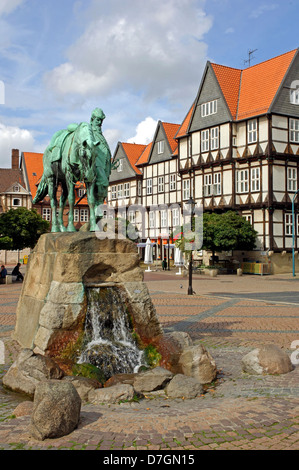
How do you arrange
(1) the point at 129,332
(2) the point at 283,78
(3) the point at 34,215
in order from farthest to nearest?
(2) the point at 283,78 < (3) the point at 34,215 < (1) the point at 129,332

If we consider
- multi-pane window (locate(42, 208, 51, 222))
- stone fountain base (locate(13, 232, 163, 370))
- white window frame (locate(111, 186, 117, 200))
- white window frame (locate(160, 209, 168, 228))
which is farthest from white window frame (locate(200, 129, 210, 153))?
stone fountain base (locate(13, 232, 163, 370))

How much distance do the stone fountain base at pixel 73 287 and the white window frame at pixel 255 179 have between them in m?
31.9

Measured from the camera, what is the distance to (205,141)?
43750 mm

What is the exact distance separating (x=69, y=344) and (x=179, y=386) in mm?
2120

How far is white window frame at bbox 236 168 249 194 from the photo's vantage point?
40.1 metres

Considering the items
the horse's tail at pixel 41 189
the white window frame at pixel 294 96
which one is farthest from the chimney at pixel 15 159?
the horse's tail at pixel 41 189

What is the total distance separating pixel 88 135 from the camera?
9.05m

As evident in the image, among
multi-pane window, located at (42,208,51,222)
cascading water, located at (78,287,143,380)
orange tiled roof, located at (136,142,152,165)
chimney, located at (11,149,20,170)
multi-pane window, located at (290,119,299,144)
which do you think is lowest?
cascading water, located at (78,287,143,380)

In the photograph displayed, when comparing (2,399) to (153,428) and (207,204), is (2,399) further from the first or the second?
(207,204)

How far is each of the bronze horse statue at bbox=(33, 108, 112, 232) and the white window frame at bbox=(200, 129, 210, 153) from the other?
34.2m

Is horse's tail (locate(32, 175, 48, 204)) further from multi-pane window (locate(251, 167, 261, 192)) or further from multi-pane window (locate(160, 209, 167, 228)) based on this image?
multi-pane window (locate(160, 209, 167, 228))

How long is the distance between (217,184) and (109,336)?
116ft
